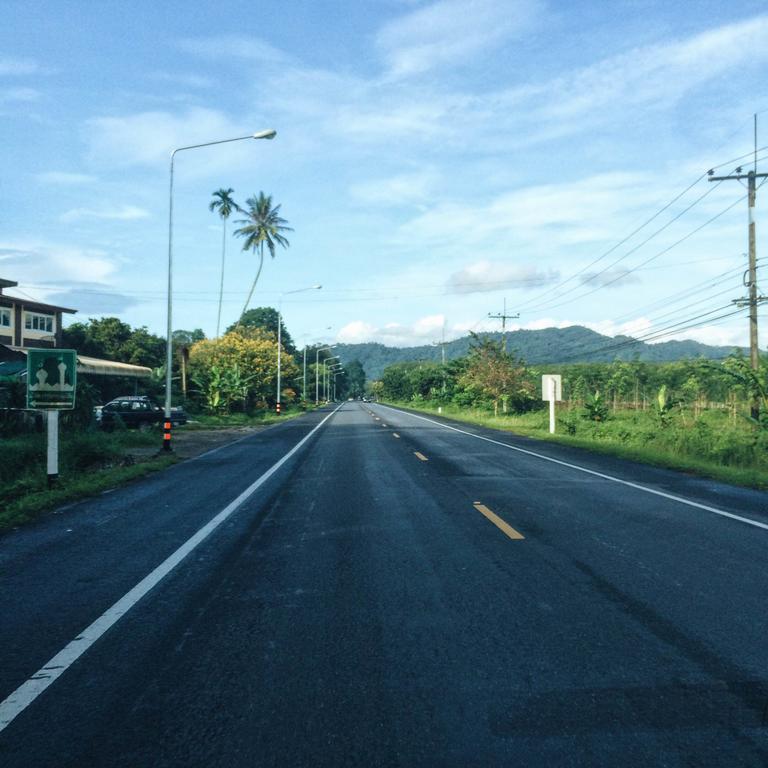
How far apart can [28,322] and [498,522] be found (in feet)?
145

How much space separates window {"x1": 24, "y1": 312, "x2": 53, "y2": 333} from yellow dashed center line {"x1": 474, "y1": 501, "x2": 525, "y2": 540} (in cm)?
4289

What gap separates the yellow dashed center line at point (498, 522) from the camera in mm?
7639

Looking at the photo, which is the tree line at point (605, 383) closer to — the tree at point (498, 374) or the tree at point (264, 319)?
the tree at point (498, 374)

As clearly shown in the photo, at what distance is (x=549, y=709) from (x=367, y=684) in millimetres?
990

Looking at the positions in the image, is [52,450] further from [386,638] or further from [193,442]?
[193,442]

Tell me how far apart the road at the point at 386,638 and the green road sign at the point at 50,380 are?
3.11m

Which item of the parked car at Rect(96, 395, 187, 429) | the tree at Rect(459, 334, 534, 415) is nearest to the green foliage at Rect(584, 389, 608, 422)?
the tree at Rect(459, 334, 534, 415)

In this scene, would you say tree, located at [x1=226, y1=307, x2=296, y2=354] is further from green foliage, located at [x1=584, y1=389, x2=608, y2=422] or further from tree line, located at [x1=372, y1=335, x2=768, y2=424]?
green foliage, located at [x1=584, y1=389, x2=608, y2=422]

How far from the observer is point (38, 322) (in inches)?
1796

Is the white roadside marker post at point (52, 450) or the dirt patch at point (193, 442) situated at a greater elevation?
the white roadside marker post at point (52, 450)

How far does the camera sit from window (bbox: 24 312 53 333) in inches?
1742

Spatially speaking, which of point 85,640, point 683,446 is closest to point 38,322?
point 683,446

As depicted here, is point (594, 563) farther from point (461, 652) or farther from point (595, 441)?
point (595, 441)

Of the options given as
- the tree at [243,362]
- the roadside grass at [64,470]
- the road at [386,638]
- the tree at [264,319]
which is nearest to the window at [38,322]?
the tree at [243,362]
